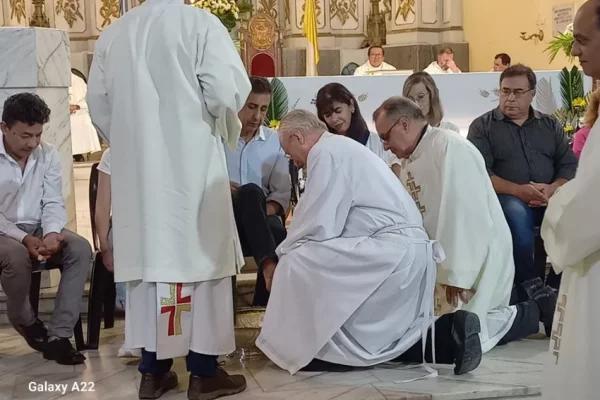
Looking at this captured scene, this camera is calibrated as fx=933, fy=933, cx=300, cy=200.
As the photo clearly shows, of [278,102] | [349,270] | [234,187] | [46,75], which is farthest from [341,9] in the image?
[349,270]

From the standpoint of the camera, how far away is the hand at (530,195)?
16.0 feet

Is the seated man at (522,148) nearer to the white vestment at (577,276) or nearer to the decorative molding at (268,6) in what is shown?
the white vestment at (577,276)

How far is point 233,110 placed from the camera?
3.54 meters

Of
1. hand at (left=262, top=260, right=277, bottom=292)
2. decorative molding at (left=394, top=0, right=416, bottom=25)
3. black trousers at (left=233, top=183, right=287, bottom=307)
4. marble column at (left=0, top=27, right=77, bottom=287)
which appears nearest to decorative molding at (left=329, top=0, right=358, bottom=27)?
decorative molding at (left=394, top=0, right=416, bottom=25)

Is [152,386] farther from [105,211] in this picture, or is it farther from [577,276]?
[577,276]

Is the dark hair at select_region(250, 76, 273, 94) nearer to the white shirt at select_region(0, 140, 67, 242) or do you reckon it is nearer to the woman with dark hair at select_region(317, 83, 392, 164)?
the woman with dark hair at select_region(317, 83, 392, 164)

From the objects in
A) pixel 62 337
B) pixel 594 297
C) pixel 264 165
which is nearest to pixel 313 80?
pixel 264 165

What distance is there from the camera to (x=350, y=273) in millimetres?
3914

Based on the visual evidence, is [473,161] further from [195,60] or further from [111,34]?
[111,34]

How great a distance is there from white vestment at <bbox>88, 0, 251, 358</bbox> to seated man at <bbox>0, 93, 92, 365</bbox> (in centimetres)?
85

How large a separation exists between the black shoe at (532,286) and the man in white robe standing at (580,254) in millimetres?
2081

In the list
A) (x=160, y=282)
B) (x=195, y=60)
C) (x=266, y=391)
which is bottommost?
(x=266, y=391)

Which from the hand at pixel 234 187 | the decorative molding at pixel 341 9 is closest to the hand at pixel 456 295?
the hand at pixel 234 187

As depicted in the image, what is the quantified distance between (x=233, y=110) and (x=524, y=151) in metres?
2.11
